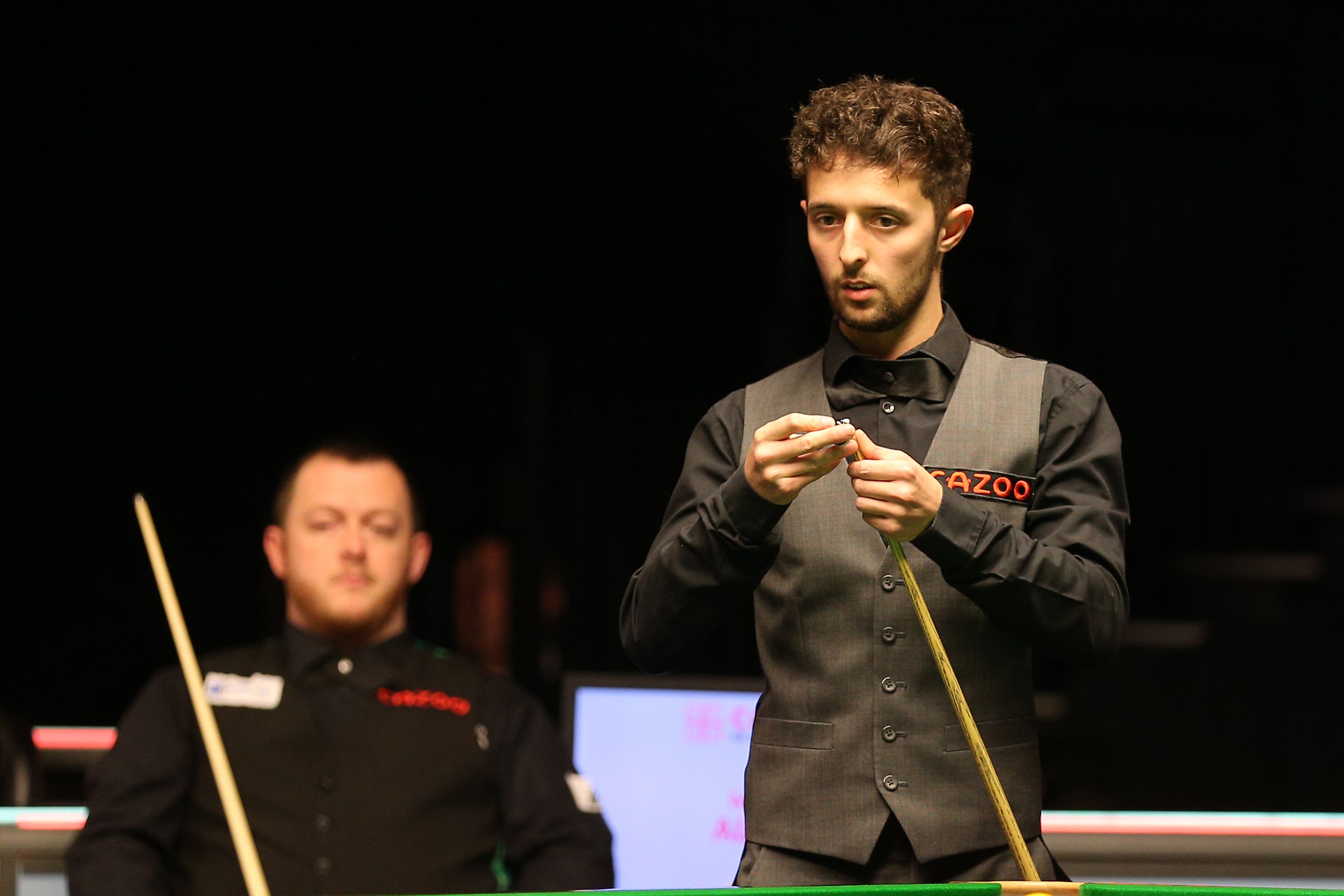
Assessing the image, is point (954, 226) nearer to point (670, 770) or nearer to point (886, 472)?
point (886, 472)

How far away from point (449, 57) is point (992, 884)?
15.8 ft

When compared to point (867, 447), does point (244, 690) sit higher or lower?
lower

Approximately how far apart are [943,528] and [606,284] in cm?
470

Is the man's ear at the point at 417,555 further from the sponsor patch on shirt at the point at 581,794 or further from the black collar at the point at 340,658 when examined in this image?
the sponsor patch on shirt at the point at 581,794

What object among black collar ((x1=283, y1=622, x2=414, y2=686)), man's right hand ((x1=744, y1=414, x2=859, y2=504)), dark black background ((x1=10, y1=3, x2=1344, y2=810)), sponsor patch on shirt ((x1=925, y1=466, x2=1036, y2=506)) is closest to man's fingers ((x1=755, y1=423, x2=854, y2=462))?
man's right hand ((x1=744, y1=414, x2=859, y2=504))

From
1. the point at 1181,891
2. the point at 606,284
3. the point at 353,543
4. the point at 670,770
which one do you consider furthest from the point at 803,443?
the point at 606,284

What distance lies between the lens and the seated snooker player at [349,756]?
7.04 ft

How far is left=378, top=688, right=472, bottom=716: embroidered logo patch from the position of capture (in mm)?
2303

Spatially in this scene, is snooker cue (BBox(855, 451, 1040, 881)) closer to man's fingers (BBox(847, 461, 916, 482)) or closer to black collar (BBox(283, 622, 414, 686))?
man's fingers (BBox(847, 461, 916, 482))

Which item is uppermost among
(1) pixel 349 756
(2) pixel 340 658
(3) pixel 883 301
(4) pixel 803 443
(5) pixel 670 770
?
(3) pixel 883 301

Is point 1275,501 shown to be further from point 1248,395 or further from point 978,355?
point 978,355

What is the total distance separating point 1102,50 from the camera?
512cm

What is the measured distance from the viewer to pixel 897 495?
Answer: 146 cm

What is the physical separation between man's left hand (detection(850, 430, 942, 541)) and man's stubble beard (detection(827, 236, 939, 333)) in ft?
0.69
